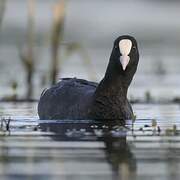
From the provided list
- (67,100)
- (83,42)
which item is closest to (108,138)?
(67,100)

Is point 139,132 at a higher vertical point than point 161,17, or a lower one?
lower

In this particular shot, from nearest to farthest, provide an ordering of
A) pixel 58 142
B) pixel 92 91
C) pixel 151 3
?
pixel 58 142
pixel 92 91
pixel 151 3

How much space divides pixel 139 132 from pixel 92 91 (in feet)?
6.30

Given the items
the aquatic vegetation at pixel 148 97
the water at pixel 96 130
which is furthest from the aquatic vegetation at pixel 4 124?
the aquatic vegetation at pixel 148 97

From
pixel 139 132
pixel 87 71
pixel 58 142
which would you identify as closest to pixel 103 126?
pixel 139 132

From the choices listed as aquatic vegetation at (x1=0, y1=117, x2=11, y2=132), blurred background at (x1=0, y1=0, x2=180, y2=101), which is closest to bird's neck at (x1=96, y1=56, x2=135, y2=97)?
aquatic vegetation at (x1=0, y1=117, x2=11, y2=132)

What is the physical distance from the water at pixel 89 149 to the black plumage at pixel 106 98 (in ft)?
0.63

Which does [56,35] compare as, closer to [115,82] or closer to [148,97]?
[148,97]

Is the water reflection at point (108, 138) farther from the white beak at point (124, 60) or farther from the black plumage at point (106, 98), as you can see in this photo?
the white beak at point (124, 60)

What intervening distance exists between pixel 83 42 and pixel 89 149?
14811 mm

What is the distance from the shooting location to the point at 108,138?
347 inches

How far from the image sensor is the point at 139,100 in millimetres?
13492

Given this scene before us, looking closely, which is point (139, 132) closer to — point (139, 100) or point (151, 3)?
point (139, 100)

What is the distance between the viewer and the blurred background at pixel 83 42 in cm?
1520
